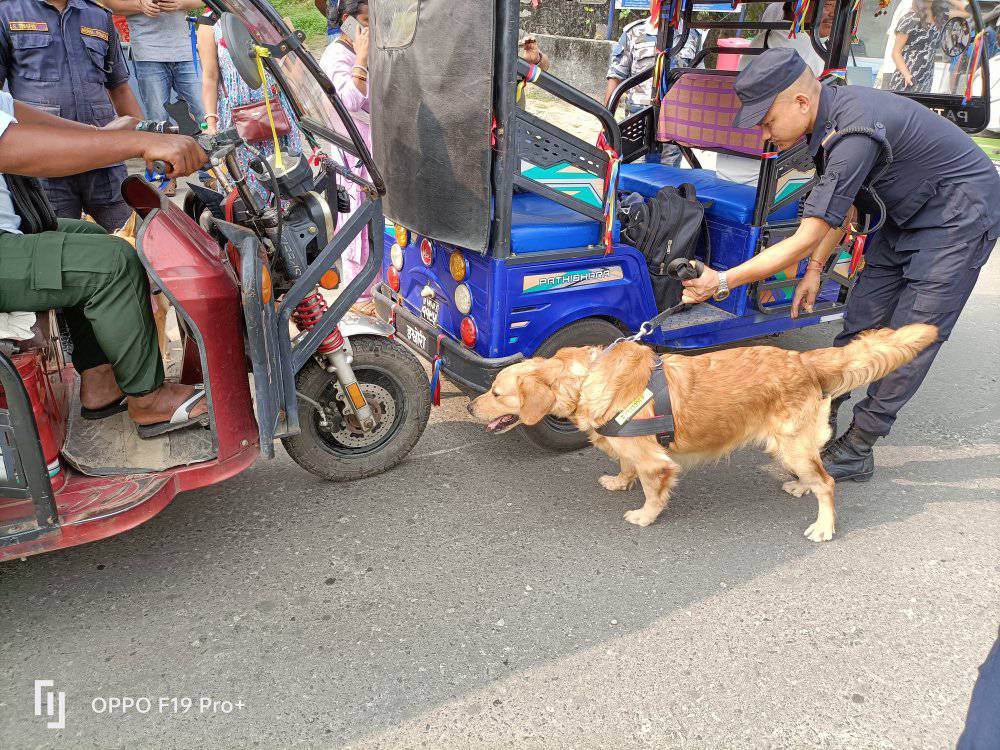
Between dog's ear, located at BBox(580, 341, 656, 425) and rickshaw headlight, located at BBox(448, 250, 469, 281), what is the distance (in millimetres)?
902

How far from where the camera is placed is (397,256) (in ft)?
14.0

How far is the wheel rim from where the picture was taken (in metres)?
3.31

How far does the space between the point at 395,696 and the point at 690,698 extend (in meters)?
0.99

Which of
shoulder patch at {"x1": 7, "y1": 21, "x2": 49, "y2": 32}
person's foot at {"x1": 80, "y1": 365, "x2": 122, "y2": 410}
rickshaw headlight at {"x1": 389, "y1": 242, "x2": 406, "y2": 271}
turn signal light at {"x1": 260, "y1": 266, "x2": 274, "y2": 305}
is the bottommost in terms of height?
person's foot at {"x1": 80, "y1": 365, "x2": 122, "y2": 410}

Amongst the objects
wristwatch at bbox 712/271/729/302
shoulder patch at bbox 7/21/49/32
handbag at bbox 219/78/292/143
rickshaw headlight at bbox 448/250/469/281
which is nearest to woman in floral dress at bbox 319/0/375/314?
rickshaw headlight at bbox 448/250/469/281

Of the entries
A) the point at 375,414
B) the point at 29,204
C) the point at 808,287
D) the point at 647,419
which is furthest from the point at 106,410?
the point at 808,287

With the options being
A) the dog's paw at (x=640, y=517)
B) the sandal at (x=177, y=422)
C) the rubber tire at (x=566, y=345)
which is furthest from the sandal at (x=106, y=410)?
the dog's paw at (x=640, y=517)

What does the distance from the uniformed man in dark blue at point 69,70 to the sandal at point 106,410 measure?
185cm

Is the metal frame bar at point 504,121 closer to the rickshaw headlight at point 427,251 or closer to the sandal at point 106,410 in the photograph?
A: the rickshaw headlight at point 427,251

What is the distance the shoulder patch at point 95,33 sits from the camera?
13.6ft

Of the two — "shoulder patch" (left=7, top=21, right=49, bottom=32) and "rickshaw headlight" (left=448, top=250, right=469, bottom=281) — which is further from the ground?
"shoulder patch" (left=7, top=21, right=49, bottom=32)

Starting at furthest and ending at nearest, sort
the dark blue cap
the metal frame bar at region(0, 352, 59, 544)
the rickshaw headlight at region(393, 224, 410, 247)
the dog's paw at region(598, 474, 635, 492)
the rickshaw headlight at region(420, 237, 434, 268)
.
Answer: the rickshaw headlight at region(393, 224, 410, 247), the rickshaw headlight at region(420, 237, 434, 268), the dog's paw at region(598, 474, 635, 492), the dark blue cap, the metal frame bar at region(0, 352, 59, 544)

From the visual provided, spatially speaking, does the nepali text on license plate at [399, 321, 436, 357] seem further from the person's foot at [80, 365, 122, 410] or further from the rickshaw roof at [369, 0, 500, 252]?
the person's foot at [80, 365, 122, 410]

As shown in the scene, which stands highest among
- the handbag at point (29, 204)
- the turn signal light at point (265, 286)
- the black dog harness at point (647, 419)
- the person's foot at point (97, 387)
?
the handbag at point (29, 204)
